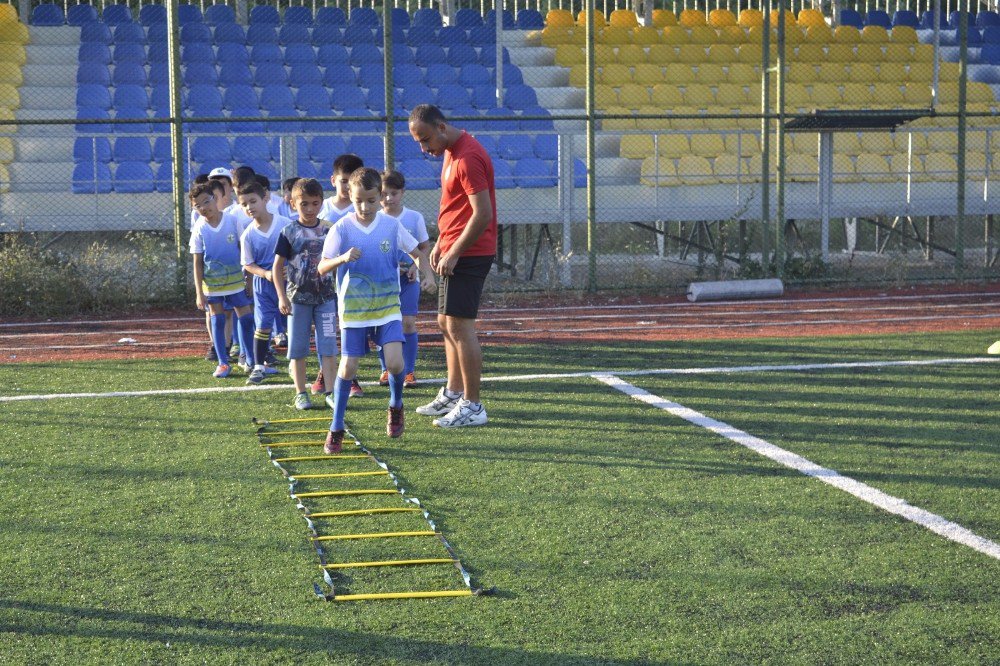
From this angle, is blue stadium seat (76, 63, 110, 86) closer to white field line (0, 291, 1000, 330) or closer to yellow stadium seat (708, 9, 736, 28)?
white field line (0, 291, 1000, 330)

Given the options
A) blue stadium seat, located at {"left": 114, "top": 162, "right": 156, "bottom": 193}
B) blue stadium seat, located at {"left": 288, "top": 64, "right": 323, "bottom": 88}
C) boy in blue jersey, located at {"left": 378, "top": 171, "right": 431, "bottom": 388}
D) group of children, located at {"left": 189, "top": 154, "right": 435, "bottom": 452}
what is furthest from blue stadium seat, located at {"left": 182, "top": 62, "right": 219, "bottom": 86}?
boy in blue jersey, located at {"left": 378, "top": 171, "right": 431, "bottom": 388}

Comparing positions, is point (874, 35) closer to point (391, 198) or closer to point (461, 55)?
point (461, 55)

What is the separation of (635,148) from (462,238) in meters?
12.3

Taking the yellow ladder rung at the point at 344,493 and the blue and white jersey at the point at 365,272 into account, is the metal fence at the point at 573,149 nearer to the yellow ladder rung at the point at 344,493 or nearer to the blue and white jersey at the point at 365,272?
the blue and white jersey at the point at 365,272

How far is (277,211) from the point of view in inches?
412

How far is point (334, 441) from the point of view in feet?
22.2

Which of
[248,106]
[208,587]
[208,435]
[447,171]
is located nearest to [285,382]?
[208,435]

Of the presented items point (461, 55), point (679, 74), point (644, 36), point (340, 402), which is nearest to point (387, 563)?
point (340, 402)

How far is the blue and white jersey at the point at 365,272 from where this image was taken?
704 cm

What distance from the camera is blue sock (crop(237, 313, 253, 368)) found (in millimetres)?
9805

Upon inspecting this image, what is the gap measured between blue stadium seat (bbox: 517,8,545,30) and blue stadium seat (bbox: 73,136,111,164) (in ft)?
27.8

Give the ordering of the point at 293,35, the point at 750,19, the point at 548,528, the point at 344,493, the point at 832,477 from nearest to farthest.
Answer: the point at 548,528, the point at 344,493, the point at 832,477, the point at 293,35, the point at 750,19

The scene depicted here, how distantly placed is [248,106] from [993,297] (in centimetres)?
1128

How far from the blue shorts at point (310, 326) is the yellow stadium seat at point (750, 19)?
16630 millimetres
